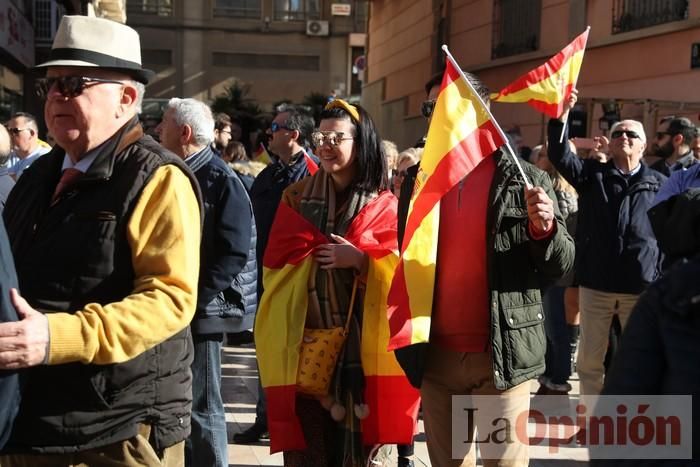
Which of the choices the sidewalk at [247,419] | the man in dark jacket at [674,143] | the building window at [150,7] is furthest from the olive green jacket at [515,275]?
the building window at [150,7]

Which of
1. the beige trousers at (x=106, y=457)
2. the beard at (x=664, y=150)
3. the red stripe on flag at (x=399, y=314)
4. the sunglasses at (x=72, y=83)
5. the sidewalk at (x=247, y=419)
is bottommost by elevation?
the sidewalk at (x=247, y=419)

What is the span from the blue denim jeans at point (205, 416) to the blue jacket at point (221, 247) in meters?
0.15

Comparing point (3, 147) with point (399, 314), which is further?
Answer: point (3, 147)

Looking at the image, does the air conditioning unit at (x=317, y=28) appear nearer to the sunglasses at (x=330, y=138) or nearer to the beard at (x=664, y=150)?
the beard at (x=664, y=150)

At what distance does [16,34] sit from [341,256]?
15.5 metres

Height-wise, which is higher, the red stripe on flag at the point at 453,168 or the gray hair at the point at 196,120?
the gray hair at the point at 196,120

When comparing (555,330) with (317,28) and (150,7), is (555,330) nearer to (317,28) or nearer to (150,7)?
(317,28)

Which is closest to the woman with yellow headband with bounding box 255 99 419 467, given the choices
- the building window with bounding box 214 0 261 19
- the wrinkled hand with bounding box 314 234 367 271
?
the wrinkled hand with bounding box 314 234 367 271

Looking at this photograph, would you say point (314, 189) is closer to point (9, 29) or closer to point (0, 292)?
point (0, 292)

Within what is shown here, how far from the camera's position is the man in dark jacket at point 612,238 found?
18.9 ft

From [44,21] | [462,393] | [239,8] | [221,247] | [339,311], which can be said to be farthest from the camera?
[239,8]

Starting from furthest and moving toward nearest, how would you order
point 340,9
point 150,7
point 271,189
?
point 340,9 < point 150,7 < point 271,189

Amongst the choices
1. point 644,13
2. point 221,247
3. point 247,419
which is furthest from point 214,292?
point 644,13

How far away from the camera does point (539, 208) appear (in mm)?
3348
